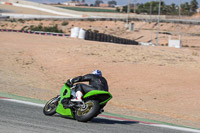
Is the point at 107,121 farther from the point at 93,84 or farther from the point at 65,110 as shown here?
the point at 93,84

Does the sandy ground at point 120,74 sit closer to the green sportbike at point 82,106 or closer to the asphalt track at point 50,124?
the asphalt track at point 50,124

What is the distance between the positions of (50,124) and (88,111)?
94cm

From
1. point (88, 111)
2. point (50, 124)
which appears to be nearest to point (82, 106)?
point (88, 111)

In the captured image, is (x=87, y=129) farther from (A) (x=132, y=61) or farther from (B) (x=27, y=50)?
(B) (x=27, y=50)

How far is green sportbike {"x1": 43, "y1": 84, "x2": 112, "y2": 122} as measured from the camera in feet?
27.8

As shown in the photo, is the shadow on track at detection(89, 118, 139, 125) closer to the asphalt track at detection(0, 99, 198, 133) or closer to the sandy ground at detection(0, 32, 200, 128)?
the asphalt track at detection(0, 99, 198, 133)

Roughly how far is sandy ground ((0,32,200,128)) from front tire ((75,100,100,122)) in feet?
10.3

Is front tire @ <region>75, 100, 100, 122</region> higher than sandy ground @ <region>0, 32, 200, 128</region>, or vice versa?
front tire @ <region>75, 100, 100, 122</region>

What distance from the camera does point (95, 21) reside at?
83.0 metres

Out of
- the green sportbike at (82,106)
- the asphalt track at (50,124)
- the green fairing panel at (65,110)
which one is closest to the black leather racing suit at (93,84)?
the green sportbike at (82,106)

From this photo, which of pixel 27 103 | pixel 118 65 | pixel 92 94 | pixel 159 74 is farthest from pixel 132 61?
pixel 92 94

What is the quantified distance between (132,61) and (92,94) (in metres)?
17.7

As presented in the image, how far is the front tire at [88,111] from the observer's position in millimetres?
8391

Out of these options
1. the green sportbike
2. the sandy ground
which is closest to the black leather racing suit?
the green sportbike
